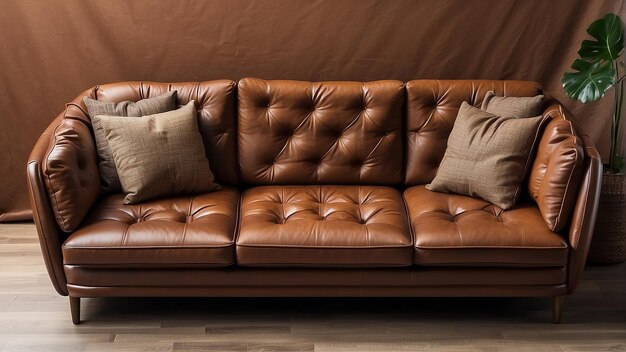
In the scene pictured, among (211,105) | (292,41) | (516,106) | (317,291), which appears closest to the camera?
(317,291)

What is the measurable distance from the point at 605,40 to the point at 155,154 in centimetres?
192

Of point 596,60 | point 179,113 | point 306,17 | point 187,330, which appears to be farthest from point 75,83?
point 596,60

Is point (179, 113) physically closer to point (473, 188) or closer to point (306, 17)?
point (306, 17)

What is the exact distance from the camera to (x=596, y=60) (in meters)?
3.02

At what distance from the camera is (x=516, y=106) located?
114 inches

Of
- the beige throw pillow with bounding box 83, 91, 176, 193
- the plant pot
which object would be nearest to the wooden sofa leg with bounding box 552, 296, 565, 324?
the plant pot

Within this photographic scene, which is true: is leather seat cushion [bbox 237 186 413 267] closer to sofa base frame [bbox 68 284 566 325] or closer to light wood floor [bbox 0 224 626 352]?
sofa base frame [bbox 68 284 566 325]

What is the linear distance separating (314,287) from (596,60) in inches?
60.9

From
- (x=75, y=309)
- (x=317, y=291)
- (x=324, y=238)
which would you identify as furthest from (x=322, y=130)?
(x=75, y=309)

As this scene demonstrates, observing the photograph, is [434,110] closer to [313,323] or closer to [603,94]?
[603,94]

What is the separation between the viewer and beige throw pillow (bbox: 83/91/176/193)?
2.91 m

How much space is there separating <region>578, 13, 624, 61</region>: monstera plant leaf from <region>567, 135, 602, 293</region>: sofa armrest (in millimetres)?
600

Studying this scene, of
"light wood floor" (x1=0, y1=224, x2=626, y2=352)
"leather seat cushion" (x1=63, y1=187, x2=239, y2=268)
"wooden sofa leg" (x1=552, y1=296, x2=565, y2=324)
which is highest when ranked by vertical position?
"leather seat cushion" (x1=63, y1=187, x2=239, y2=268)

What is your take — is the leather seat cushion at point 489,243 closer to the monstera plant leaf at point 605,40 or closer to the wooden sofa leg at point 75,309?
the monstera plant leaf at point 605,40
